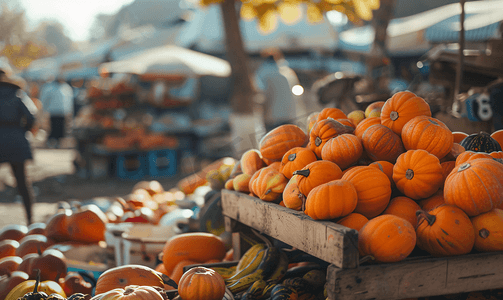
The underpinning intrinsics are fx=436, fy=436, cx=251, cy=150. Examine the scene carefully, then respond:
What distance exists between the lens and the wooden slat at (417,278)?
1.73m

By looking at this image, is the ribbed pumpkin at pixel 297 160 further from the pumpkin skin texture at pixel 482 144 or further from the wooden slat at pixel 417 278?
the pumpkin skin texture at pixel 482 144

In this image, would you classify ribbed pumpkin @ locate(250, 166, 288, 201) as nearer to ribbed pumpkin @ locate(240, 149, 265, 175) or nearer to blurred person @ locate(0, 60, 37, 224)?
ribbed pumpkin @ locate(240, 149, 265, 175)

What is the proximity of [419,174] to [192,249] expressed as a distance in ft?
5.44

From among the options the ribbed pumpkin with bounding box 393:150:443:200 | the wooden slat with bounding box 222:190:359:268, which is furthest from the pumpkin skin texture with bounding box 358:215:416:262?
the ribbed pumpkin with bounding box 393:150:443:200

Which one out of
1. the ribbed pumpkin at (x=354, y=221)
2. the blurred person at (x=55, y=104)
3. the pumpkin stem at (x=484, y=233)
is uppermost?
the ribbed pumpkin at (x=354, y=221)

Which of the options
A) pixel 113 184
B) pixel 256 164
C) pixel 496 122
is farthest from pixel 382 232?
pixel 113 184

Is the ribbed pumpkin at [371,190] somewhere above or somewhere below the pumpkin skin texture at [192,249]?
above

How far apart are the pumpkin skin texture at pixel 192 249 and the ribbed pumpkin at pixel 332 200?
130 cm

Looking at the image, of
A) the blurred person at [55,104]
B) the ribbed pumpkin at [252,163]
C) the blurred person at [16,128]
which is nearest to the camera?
the ribbed pumpkin at [252,163]

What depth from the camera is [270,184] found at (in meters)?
2.42

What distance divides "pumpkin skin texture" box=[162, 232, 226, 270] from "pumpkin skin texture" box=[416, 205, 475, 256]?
62.8 inches

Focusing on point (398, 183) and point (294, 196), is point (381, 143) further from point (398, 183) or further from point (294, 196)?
point (294, 196)

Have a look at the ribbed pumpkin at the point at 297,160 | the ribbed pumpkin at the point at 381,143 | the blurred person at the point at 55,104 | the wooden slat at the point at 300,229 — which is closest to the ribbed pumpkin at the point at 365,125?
the ribbed pumpkin at the point at 381,143

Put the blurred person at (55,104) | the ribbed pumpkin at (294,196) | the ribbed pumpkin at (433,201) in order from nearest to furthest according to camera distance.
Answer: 1. the ribbed pumpkin at (433,201)
2. the ribbed pumpkin at (294,196)
3. the blurred person at (55,104)
